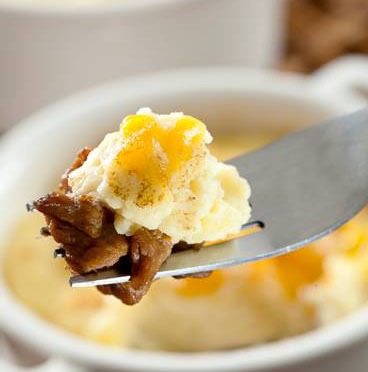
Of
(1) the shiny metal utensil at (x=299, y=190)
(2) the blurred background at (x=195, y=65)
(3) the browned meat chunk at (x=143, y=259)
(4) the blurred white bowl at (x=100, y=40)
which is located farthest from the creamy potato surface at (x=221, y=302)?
(4) the blurred white bowl at (x=100, y=40)

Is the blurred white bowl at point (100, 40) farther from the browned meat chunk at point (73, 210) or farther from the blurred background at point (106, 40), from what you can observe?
the browned meat chunk at point (73, 210)

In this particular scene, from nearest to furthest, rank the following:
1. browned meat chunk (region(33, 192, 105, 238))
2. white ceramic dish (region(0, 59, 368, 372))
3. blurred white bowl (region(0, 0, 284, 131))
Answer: browned meat chunk (region(33, 192, 105, 238))
white ceramic dish (region(0, 59, 368, 372))
blurred white bowl (region(0, 0, 284, 131))

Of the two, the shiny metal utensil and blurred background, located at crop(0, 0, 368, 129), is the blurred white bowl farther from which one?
the shiny metal utensil

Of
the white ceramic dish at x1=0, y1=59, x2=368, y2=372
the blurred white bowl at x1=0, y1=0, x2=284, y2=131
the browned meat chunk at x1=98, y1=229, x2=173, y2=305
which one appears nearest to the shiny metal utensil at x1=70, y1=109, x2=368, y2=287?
the browned meat chunk at x1=98, y1=229, x2=173, y2=305

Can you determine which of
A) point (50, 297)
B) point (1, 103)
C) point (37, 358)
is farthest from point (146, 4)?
point (37, 358)

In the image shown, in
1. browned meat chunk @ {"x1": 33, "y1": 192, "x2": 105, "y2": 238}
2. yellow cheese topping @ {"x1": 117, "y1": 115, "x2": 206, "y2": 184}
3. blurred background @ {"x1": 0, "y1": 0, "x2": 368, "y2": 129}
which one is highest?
yellow cheese topping @ {"x1": 117, "y1": 115, "x2": 206, "y2": 184}

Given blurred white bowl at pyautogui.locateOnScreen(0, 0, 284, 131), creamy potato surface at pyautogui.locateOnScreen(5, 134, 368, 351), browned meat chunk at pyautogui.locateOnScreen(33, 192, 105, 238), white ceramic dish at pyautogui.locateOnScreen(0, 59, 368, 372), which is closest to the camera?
browned meat chunk at pyautogui.locateOnScreen(33, 192, 105, 238)

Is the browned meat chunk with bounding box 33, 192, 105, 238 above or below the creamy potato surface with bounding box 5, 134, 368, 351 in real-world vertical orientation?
above

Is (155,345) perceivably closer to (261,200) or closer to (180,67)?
(261,200)
